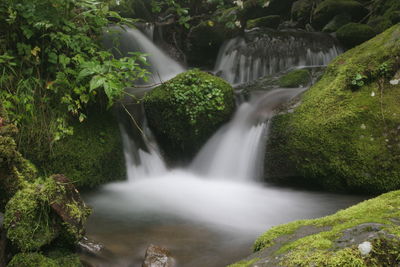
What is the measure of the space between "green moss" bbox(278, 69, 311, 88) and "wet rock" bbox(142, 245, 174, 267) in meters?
4.98

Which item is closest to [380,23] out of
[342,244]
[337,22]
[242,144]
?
[337,22]

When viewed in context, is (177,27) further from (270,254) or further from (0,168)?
(270,254)

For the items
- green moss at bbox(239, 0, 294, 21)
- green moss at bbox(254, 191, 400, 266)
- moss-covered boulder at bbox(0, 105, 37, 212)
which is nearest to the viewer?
green moss at bbox(254, 191, 400, 266)

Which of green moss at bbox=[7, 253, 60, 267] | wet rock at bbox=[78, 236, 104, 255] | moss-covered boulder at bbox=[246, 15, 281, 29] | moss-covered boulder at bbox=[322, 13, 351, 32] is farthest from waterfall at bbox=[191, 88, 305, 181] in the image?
moss-covered boulder at bbox=[246, 15, 281, 29]

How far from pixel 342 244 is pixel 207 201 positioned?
3.09 metres

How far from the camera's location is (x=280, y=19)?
13578mm

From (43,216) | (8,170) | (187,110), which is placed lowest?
(43,216)

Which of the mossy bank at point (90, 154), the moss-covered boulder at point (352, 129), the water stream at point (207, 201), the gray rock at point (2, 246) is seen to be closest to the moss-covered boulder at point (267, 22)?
the water stream at point (207, 201)

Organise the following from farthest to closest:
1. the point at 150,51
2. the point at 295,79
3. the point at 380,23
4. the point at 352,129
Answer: the point at 150,51, the point at 380,23, the point at 295,79, the point at 352,129

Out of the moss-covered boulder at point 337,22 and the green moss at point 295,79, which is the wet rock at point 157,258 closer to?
the green moss at point 295,79

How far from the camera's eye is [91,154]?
17.1 ft

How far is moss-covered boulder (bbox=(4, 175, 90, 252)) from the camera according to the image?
2473 millimetres

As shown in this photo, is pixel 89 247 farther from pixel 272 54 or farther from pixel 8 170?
pixel 272 54

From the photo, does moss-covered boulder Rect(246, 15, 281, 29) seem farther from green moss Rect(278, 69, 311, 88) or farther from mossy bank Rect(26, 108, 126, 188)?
mossy bank Rect(26, 108, 126, 188)
